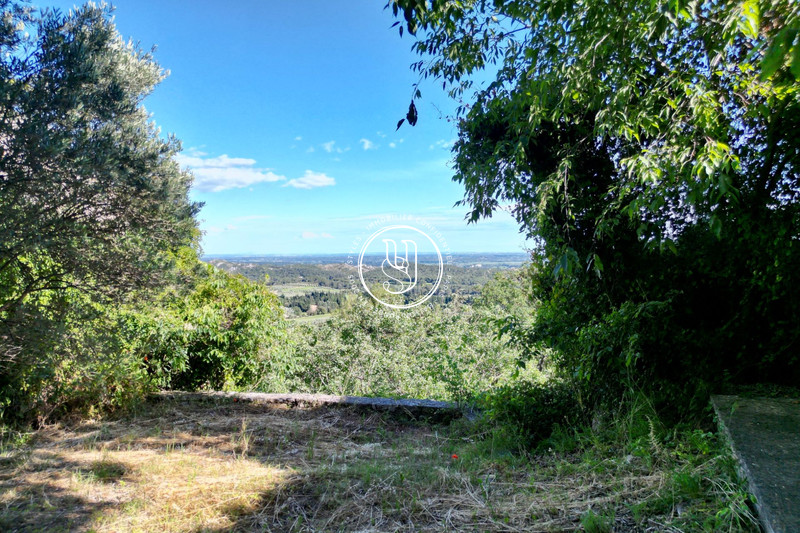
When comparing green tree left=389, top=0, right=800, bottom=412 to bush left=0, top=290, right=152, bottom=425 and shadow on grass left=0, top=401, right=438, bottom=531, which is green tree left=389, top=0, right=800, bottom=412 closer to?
shadow on grass left=0, top=401, right=438, bottom=531

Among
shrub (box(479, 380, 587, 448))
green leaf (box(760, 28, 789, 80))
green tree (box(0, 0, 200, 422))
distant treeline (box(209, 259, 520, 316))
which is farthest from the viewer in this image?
distant treeline (box(209, 259, 520, 316))

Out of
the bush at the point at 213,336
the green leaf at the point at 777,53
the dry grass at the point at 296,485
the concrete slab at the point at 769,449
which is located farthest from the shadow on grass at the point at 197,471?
the green leaf at the point at 777,53

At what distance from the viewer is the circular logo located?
7.43 meters

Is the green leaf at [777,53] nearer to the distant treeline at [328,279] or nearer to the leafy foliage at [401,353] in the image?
the leafy foliage at [401,353]

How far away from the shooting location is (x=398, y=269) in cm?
795

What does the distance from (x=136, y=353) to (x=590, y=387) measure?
4.39 meters

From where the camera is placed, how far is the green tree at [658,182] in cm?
208

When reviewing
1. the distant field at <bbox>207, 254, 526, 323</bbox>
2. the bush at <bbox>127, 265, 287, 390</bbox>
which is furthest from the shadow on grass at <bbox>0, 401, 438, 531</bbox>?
the distant field at <bbox>207, 254, 526, 323</bbox>

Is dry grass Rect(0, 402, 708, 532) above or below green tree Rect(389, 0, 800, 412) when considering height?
below

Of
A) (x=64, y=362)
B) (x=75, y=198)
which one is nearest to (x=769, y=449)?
(x=75, y=198)

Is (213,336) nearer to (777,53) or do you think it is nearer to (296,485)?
(296,485)

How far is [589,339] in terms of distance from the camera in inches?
104

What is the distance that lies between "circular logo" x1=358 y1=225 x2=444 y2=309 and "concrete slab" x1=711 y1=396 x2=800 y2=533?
18.5ft

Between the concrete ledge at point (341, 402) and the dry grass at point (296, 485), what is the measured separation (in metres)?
0.54
